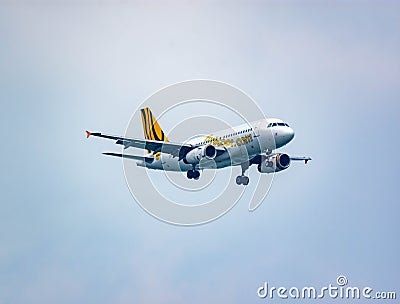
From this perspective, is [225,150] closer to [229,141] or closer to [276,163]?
[229,141]

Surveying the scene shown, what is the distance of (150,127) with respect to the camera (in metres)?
81.9

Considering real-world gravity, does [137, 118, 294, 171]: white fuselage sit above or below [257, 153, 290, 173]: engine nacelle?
Answer: below

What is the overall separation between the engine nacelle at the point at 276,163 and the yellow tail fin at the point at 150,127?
14.4 metres

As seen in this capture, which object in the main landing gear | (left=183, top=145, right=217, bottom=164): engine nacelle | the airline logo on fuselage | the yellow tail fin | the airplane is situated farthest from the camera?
the yellow tail fin

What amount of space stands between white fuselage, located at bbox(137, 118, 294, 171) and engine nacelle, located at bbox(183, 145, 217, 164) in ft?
1.78

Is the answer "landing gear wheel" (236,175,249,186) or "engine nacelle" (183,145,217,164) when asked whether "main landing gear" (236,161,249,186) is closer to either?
"landing gear wheel" (236,175,249,186)

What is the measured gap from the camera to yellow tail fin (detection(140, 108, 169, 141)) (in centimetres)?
7956

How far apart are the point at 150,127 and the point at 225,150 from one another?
782 inches

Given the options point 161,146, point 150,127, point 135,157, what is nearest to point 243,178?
point 161,146

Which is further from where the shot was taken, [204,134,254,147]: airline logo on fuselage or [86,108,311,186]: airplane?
[204,134,254,147]: airline logo on fuselage

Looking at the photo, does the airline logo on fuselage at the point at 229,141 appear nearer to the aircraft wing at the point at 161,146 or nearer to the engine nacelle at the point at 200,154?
the aircraft wing at the point at 161,146

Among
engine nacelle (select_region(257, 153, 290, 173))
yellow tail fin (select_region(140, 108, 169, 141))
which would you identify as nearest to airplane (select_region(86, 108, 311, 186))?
engine nacelle (select_region(257, 153, 290, 173))

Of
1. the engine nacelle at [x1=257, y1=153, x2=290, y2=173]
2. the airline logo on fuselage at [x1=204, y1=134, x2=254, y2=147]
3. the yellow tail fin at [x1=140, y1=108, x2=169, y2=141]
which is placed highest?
the yellow tail fin at [x1=140, y1=108, x2=169, y2=141]

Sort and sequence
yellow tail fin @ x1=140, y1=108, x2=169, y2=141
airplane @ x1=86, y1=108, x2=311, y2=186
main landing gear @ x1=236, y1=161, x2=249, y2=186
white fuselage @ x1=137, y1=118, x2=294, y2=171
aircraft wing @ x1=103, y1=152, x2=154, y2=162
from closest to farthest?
1. white fuselage @ x1=137, y1=118, x2=294, y2=171
2. airplane @ x1=86, y1=108, x2=311, y2=186
3. aircraft wing @ x1=103, y1=152, x2=154, y2=162
4. main landing gear @ x1=236, y1=161, x2=249, y2=186
5. yellow tail fin @ x1=140, y1=108, x2=169, y2=141
